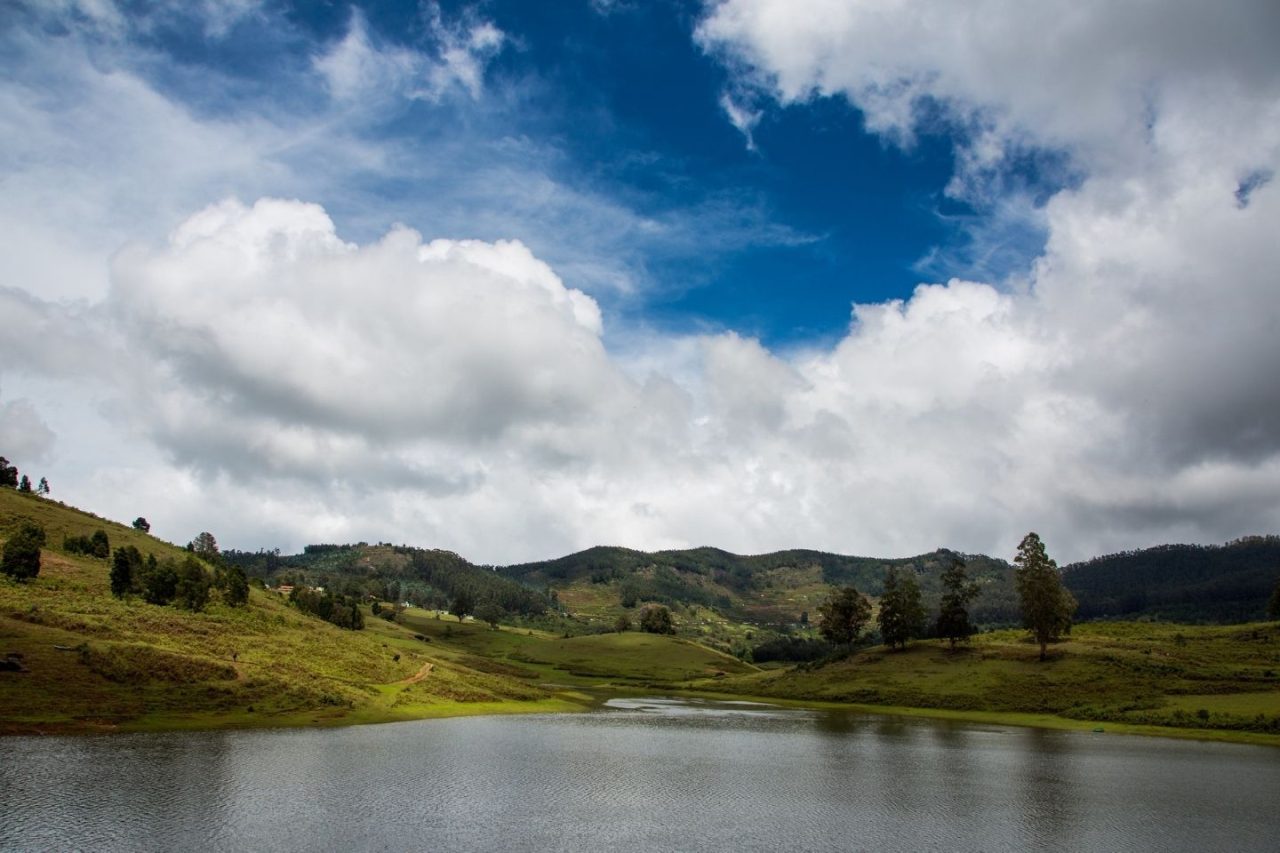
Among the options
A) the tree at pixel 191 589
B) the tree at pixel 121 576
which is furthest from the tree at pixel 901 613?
the tree at pixel 121 576

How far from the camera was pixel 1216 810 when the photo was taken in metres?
54.7

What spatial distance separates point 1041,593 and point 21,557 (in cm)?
16528

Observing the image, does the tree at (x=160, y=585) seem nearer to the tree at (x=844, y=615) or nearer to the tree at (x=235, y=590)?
the tree at (x=235, y=590)

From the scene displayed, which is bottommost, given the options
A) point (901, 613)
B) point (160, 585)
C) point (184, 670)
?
point (184, 670)

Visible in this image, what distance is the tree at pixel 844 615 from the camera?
600 ft

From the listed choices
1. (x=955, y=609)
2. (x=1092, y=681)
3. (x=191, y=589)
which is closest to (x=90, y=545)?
(x=191, y=589)

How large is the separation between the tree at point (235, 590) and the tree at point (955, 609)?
136 metres

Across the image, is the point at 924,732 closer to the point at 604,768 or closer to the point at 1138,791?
the point at 1138,791

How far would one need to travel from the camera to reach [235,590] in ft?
442

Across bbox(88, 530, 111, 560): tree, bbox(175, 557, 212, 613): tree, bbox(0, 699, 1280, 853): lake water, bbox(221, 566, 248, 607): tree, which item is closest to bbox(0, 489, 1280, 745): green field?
bbox(221, 566, 248, 607): tree

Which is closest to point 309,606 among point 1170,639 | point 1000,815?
point 1000,815

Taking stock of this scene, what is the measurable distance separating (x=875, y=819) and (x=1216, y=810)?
25.5 metres

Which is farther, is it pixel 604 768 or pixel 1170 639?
pixel 1170 639

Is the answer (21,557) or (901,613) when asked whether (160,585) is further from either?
(901,613)
